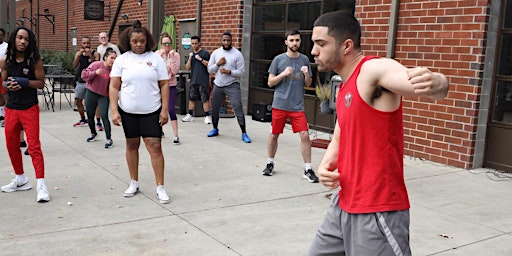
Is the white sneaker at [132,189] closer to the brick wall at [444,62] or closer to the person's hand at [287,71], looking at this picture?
the person's hand at [287,71]

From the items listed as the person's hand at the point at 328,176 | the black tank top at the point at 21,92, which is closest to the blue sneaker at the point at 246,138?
the black tank top at the point at 21,92

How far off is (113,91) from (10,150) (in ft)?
3.91

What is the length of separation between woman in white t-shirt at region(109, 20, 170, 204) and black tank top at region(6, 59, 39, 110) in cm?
81

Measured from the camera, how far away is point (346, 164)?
2482 millimetres

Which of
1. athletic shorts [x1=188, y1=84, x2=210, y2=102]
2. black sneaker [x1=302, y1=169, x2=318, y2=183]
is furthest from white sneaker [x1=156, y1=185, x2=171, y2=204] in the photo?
athletic shorts [x1=188, y1=84, x2=210, y2=102]

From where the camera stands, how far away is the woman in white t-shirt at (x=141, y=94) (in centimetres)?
518

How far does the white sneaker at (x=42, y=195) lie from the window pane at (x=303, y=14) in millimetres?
6255

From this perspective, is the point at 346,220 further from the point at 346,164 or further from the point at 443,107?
the point at 443,107

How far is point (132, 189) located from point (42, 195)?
2.83 ft

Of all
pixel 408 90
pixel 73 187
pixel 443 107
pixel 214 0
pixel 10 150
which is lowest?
pixel 73 187

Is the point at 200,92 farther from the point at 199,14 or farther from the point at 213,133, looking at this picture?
the point at 199,14

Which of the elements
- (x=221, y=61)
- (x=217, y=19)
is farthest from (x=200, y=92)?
(x=217, y=19)

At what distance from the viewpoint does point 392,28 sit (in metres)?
7.83

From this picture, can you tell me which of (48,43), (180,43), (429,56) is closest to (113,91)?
(429,56)
